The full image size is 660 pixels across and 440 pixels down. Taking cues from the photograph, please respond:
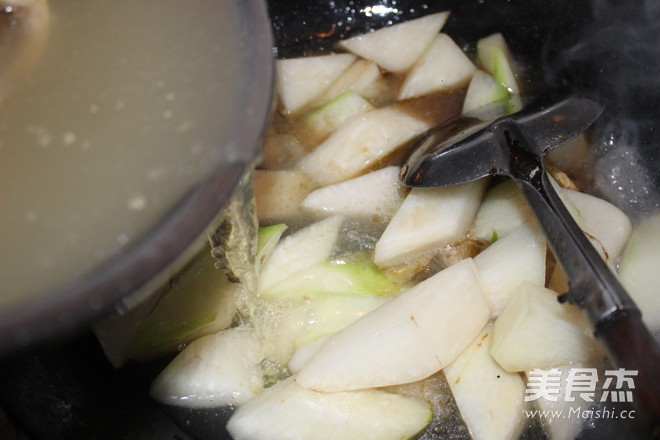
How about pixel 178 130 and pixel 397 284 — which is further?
pixel 397 284

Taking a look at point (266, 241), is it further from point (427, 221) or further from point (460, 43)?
point (460, 43)

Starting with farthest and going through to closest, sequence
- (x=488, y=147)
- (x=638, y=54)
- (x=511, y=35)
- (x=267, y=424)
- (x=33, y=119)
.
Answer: (x=511, y=35), (x=638, y=54), (x=488, y=147), (x=267, y=424), (x=33, y=119)

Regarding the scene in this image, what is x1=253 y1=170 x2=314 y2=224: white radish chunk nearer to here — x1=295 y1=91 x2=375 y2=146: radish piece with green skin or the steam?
x1=295 y1=91 x2=375 y2=146: radish piece with green skin

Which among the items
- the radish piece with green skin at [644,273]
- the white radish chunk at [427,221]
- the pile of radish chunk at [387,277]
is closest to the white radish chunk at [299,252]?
the pile of radish chunk at [387,277]

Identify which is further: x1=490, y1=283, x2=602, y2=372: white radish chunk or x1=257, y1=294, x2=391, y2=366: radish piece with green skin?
x1=257, y1=294, x2=391, y2=366: radish piece with green skin

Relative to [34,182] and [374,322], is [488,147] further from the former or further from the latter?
[34,182]

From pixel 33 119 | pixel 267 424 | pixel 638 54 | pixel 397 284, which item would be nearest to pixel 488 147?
pixel 397 284

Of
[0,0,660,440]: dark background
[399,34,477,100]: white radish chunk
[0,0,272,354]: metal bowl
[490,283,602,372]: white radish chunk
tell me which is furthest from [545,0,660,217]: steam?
[0,0,272,354]: metal bowl
